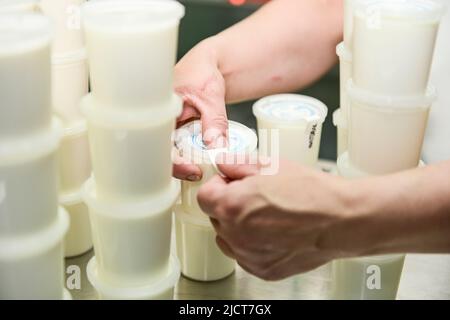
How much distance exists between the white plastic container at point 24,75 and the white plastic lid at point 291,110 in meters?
0.62

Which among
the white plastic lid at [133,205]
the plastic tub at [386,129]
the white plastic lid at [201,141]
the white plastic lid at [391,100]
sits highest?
the white plastic lid at [391,100]

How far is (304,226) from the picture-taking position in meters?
0.99

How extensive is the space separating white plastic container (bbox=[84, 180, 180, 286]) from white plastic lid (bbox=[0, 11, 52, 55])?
26 cm

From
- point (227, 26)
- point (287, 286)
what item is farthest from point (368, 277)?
point (227, 26)

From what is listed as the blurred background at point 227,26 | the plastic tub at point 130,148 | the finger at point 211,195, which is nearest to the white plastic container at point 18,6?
the plastic tub at point 130,148

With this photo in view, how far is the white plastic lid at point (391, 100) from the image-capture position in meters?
1.07

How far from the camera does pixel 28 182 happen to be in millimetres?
871

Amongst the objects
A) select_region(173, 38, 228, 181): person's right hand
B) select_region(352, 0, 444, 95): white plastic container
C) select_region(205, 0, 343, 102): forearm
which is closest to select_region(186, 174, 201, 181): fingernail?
select_region(173, 38, 228, 181): person's right hand

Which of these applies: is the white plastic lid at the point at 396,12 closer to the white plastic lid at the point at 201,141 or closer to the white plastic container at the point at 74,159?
the white plastic lid at the point at 201,141

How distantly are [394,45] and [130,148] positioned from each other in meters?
0.44

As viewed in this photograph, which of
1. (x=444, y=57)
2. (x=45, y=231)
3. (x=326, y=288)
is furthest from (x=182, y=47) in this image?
(x=45, y=231)

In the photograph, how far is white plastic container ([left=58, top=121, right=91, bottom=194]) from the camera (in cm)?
116

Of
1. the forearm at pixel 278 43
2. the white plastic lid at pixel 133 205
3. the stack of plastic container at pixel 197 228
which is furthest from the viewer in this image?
the forearm at pixel 278 43
